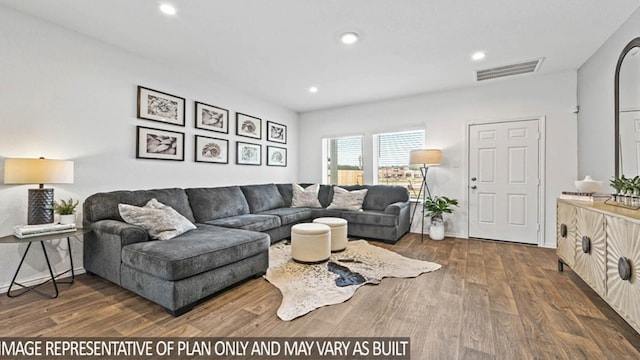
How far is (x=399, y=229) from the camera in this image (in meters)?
4.11

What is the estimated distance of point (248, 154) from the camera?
15.3 feet

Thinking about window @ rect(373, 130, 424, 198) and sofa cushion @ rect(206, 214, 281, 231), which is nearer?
sofa cushion @ rect(206, 214, 281, 231)

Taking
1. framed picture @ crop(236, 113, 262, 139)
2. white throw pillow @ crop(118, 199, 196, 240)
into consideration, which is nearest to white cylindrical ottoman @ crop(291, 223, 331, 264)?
white throw pillow @ crop(118, 199, 196, 240)

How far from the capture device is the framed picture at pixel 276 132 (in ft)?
16.9

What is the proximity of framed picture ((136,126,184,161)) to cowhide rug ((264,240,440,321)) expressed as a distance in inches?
72.9

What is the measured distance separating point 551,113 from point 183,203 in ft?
17.0

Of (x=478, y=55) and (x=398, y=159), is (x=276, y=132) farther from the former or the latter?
(x=478, y=55)

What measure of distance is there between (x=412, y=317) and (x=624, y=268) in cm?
132

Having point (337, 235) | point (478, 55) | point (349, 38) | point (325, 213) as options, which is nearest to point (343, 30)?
point (349, 38)

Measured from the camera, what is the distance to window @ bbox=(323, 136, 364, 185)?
5.45 meters

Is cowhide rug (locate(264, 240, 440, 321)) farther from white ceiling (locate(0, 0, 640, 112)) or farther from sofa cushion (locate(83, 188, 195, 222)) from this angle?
white ceiling (locate(0, 0, 640, 112))

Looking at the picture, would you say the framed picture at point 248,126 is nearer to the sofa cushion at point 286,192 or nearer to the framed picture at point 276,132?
the framed picture at point 276,132

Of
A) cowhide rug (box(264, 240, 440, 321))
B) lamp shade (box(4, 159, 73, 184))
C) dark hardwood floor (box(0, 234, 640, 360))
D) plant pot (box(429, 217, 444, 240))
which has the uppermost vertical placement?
lamp shade (box(4, 159, 73, 184))

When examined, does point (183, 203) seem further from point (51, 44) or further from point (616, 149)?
point (616, 149)
